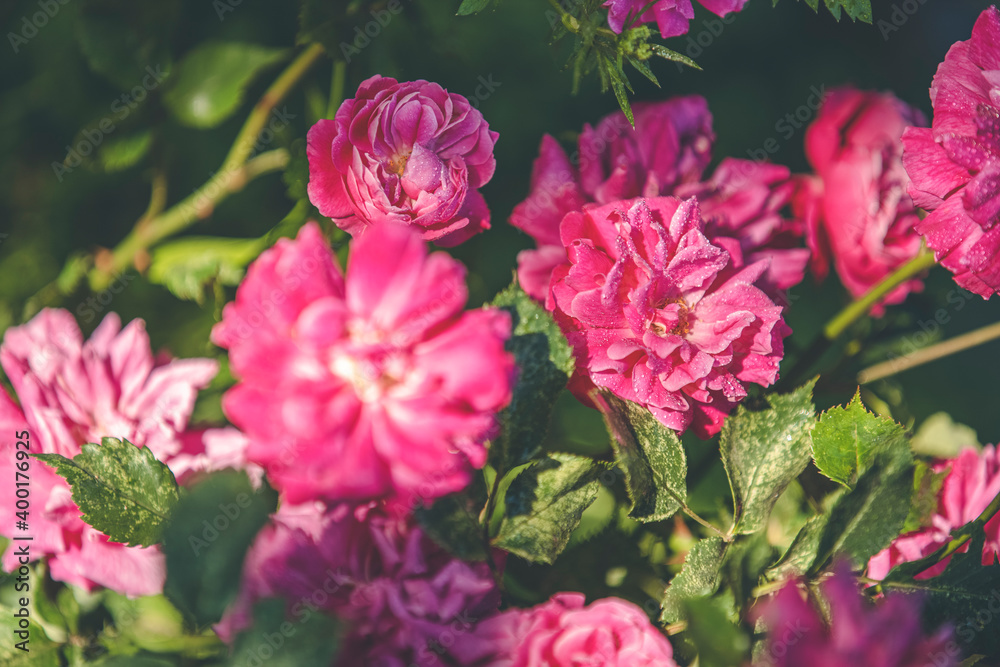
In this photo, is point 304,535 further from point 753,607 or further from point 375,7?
point 375,7

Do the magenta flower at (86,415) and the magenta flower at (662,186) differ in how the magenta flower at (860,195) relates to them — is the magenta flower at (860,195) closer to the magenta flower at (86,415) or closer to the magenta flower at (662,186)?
the magenta flower at (662,186)

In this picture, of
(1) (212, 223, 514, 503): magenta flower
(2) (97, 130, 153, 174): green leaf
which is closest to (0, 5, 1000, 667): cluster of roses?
(1) (212, 223, 514, 503): magenta flower

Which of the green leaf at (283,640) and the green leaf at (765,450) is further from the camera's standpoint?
the green leaf at (765,450)

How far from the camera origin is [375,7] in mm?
544

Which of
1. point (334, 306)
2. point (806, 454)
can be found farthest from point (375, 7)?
point (806, 454)

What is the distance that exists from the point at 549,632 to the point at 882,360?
0.48 metres

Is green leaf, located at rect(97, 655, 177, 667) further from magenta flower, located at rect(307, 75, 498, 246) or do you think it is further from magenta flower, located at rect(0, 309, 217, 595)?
magenta flower, located at rect(307, 75, 498, 246)

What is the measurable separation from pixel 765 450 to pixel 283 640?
0.28 meters

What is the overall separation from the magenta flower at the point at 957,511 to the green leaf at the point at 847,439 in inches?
3.4

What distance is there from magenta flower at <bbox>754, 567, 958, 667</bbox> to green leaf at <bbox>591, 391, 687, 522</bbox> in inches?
4.0

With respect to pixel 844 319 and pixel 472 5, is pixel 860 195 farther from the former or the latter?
pixel 472 5

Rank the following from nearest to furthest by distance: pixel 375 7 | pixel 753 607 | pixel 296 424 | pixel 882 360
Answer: pixel 296 424, pixel 753 607, pixel 375 7, pixel 882 360

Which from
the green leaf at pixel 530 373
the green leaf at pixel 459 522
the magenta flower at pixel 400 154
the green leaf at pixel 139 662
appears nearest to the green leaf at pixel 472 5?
the magenta flower at pixel 400 154

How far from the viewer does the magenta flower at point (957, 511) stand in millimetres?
433
